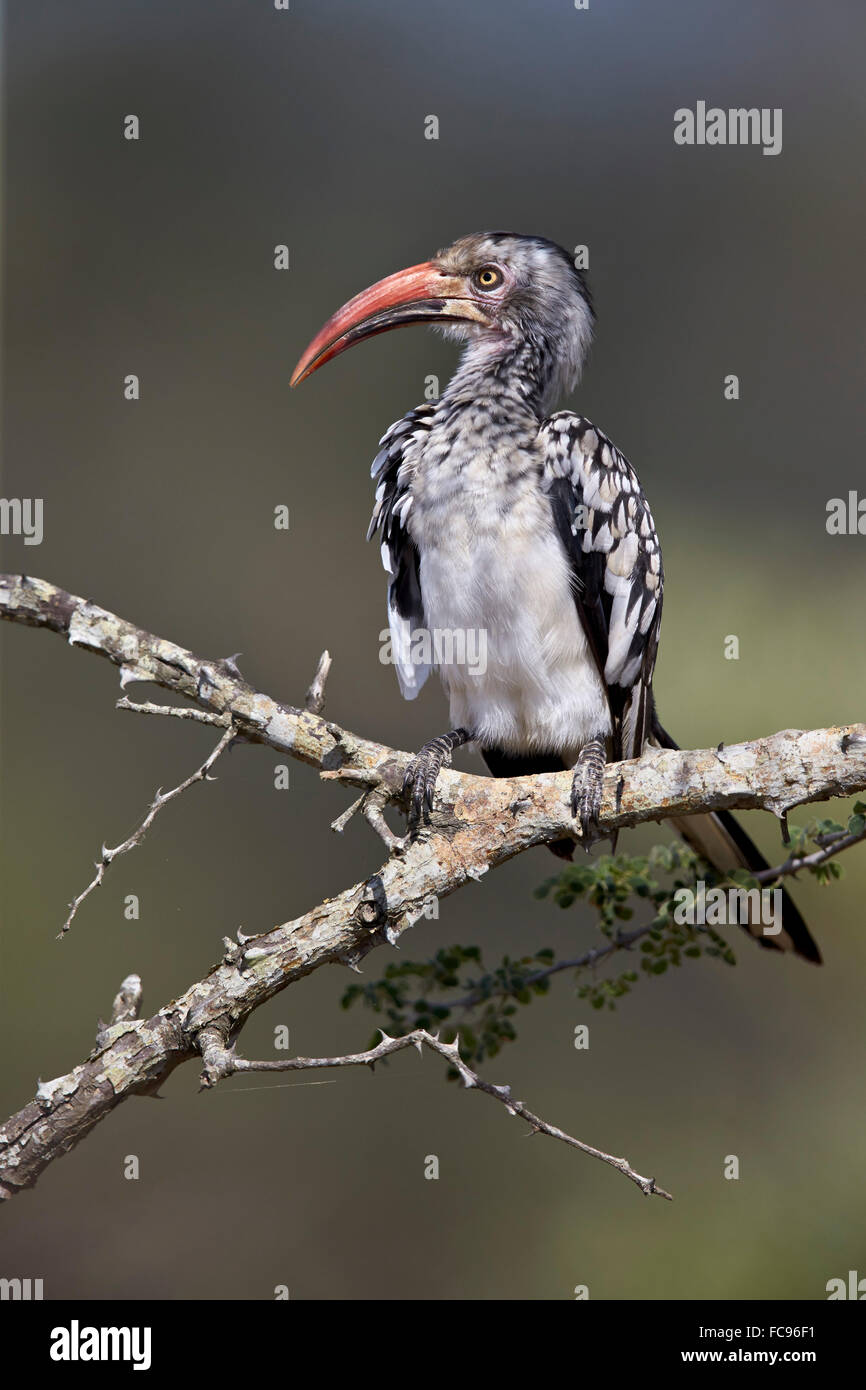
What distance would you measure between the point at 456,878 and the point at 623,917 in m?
0.46

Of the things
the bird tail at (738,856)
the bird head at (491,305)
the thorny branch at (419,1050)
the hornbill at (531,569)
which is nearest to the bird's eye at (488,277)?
the bird head at (491,305)

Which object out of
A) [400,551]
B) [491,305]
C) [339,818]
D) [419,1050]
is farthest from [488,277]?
[419,1050]

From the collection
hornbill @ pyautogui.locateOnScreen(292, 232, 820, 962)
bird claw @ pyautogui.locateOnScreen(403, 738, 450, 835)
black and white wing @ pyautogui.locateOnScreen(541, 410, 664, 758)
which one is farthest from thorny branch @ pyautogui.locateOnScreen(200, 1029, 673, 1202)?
black and white wing @ pyautogui.locateOnScreen(541, 410, 664, 758)

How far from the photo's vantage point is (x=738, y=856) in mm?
2586

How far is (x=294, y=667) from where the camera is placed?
6258 mm

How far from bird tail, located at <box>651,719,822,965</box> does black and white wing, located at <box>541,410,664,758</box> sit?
0.73 feet

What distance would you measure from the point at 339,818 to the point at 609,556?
108 centimetres

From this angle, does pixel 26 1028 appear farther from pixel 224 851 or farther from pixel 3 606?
pixel 3 606

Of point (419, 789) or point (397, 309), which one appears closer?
point (419, 789)

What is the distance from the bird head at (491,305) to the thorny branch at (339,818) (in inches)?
44.9

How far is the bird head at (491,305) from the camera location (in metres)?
2.91

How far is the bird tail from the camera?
2.55 m

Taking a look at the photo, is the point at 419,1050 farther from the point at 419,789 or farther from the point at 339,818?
the point at 419,789

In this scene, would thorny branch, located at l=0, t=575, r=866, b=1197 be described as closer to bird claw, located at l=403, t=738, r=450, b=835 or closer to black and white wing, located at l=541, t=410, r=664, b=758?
bird claw, located at l=403, t=738, r=450, b=835
